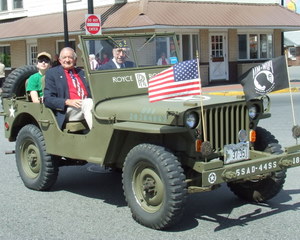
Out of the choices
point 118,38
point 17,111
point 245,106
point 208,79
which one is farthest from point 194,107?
point 208,79

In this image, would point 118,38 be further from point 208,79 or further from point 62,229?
point 208,79

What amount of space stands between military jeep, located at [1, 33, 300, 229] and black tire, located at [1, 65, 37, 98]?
580 mm

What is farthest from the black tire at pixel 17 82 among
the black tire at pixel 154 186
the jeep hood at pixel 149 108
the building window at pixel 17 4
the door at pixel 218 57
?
the building window at pixel 17 4

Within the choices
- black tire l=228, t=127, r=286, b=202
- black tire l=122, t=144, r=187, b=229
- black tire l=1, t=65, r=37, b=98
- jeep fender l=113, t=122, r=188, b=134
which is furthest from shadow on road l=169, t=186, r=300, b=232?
black tire l=1, t=65, r=37, b=98

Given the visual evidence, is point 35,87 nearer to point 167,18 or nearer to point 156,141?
point 156,141

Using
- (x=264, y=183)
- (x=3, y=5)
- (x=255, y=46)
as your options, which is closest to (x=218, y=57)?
(x=255, y=46)

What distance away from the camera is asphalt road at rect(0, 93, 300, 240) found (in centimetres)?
495

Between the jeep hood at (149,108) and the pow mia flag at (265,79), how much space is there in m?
0.28

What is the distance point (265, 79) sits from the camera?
4.99 meters

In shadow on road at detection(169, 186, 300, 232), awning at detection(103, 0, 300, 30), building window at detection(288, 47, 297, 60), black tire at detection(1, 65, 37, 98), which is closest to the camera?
shadow on road at detection(169, 186, 300, 232)

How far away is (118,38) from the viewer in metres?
6.40

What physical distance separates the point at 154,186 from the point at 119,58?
72.0 inches

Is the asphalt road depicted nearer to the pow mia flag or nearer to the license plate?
the license plate

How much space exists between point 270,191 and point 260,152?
574mm
